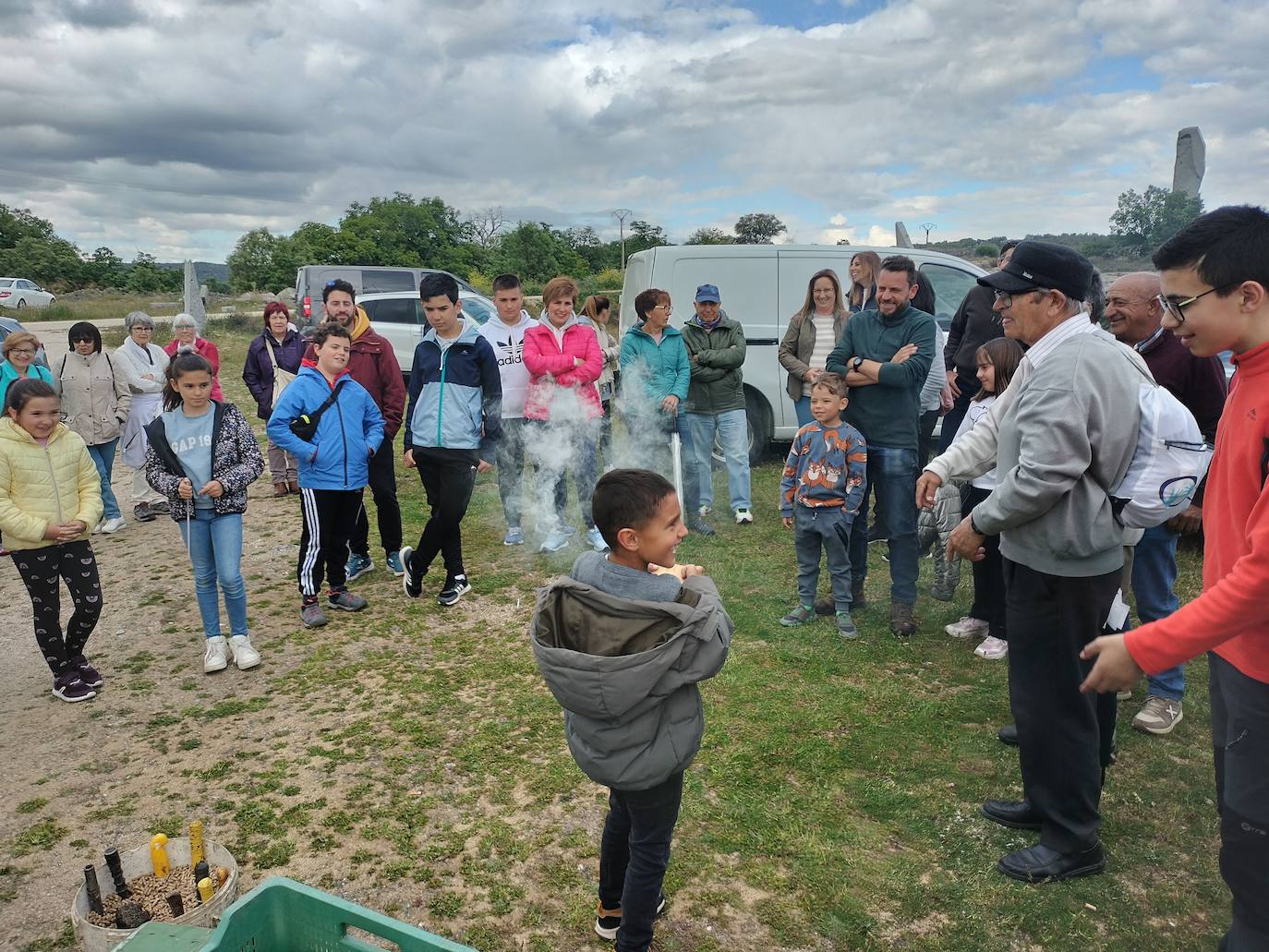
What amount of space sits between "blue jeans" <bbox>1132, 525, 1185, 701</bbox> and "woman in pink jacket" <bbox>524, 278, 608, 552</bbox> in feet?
11.9

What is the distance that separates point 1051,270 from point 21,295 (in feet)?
139

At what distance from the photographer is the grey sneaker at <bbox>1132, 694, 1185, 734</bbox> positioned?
12.5ft

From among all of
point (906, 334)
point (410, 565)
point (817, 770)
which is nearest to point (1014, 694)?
point (817, 770)

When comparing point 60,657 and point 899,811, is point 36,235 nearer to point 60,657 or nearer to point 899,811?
point 60,657

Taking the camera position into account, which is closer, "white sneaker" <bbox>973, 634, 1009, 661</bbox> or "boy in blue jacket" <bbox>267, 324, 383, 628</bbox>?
"white sneaker" <bbox>973, 634, 1009, 661</bbox>

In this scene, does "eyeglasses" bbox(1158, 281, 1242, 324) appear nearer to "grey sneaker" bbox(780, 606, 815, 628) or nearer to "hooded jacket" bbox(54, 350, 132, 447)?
"grey sneaker" bbox(780, 606, 815, 628)

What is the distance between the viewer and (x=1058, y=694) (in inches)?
110

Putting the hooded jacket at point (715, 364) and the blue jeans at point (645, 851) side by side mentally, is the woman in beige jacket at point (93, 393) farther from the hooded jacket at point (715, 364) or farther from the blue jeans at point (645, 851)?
the blue jeans at point (645, 851)

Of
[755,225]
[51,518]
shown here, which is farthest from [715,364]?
[755,225]

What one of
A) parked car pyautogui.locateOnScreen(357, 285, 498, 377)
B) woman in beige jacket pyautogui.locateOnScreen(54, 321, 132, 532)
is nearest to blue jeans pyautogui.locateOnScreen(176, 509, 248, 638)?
woman in beige jacket pyautogui.locateOnScreen(54, 321, 132, 532)

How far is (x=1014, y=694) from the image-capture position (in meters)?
2.93

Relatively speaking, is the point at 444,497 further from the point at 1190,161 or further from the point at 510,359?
the point at 1190,161

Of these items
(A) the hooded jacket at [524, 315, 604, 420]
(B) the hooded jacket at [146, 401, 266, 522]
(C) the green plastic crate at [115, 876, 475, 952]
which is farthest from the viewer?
(A) the hooded jacket at [524, 315, 604, 420]

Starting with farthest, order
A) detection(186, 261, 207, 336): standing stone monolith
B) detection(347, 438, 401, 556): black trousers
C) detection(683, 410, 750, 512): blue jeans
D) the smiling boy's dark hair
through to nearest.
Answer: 1. detection(186, 261, 207, 336): standing stone monolith
2. detection(683, 410, 750, 512): blue jeans
3. detection(347, 438, 401, 556): black trousers
4. the smiling boy's dark hair
